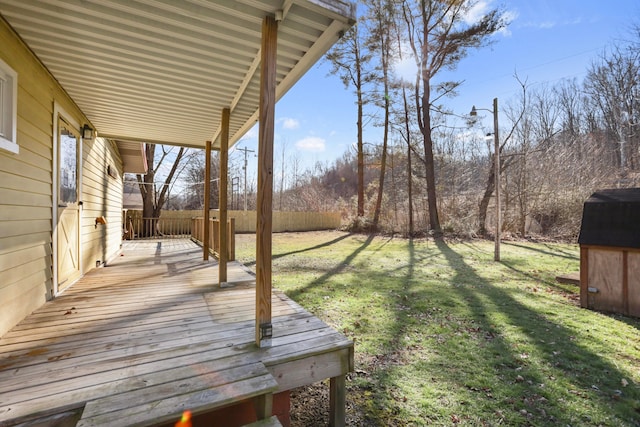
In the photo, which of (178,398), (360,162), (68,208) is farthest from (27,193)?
(360,162)

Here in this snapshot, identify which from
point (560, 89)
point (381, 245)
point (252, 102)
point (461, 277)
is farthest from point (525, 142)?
point (252, 102)

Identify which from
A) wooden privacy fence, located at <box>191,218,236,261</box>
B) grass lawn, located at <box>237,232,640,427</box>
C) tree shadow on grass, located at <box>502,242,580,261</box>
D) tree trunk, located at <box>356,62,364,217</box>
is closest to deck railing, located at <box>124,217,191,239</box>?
wooden privacy fence, located at <box>191,218,236,261</box>

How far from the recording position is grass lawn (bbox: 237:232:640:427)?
226 centimetres

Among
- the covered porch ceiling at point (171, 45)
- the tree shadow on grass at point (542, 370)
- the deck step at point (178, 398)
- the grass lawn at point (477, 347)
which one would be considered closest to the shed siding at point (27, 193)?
the covered porch ceiling at point (171, 45)

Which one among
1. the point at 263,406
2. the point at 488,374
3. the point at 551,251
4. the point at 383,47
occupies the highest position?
the point at 383,47

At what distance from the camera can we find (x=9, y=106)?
2398 millimetres

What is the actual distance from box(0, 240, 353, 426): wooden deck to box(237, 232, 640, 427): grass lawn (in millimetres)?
762

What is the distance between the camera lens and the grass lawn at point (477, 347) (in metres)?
2.26

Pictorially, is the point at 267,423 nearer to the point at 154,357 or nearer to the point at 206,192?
the point at 154,357

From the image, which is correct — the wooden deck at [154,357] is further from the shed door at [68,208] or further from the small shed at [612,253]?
the small shed at [612,253]

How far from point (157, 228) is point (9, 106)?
11557 mm

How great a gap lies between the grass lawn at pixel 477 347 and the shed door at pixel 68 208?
3.18m

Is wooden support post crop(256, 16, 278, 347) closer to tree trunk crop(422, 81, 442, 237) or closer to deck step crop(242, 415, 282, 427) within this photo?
deck step crop(242, 415, 282, 427)

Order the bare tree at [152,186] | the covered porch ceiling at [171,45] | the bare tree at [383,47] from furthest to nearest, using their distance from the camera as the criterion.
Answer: the bare tree at [383,47] → the bare tree at [152,186] → the covered porch ceiling at [171,45]
